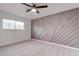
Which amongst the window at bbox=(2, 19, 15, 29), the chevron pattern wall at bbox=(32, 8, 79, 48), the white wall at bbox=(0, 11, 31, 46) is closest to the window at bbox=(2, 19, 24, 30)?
the window at bbox=(2, 19, 15, 29)

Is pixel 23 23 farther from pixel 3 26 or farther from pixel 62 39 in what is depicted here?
pixel 62 39

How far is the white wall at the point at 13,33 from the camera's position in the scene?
529cm

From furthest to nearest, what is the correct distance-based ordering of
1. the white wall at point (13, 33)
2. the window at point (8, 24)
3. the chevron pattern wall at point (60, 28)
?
the chevron pattern wall at point (60, 28) → the window at point (8, 24) → the white wall at point (13, 33)

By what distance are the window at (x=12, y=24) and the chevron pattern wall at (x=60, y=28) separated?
5.80ft

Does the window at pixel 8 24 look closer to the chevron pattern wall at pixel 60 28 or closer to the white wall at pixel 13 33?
the white wall at pixel 13 33

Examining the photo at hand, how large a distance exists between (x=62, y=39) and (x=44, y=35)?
1.82 m

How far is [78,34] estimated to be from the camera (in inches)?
→ 225

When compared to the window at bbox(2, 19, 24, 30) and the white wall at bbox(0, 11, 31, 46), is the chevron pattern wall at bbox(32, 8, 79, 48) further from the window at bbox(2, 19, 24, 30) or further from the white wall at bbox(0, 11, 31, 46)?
the window at bbox(2, 19, 24, 30)

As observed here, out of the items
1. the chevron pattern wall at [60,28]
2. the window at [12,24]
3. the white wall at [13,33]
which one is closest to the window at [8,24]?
the window at [12,24]

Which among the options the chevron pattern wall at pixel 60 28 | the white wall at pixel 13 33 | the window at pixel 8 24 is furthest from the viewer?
the chevron pattern wall at pixel 60 28

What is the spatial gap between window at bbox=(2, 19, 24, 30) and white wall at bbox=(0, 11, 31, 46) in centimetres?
25

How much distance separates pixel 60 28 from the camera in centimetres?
668

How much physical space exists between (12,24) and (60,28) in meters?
3.67

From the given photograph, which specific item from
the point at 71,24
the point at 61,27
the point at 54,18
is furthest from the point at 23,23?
the point at 71,24
